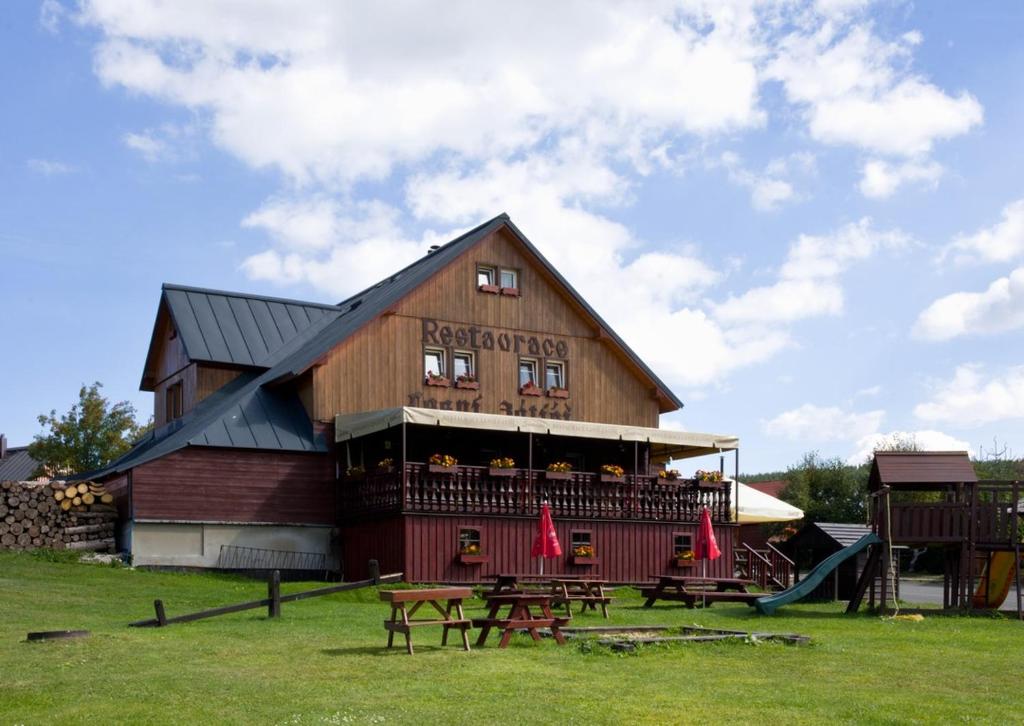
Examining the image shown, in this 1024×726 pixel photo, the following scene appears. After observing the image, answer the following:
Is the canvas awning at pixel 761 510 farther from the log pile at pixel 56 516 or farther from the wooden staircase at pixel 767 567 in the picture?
the log pile at pixel 56 516

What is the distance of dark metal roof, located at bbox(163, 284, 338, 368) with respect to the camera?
1470 inches

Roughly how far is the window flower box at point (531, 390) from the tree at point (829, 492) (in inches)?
942

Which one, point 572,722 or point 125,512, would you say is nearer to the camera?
point 572,722

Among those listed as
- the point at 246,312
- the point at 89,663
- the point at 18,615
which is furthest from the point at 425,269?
the point at 89,663

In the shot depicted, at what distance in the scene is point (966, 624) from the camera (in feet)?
77.5

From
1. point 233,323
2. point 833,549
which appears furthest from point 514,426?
point 233,323

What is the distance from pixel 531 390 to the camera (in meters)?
36.2

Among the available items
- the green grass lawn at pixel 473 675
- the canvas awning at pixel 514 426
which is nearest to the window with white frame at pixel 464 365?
the canvas awning at pixel 514 426

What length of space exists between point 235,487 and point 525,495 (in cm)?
669

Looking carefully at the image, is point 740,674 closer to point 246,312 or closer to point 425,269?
point 425,269

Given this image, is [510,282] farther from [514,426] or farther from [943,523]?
[943,523]

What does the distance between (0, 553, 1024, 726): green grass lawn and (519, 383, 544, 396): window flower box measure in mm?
13842

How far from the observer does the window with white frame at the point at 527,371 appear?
3641 centimetres

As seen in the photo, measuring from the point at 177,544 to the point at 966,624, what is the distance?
17.1m
